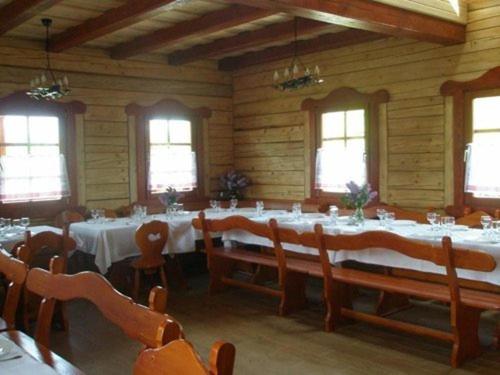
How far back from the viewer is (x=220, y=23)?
5195mm

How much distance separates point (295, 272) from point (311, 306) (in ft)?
1.35

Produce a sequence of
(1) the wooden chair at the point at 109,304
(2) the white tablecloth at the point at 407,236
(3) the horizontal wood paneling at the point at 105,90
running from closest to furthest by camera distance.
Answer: (1) the wooden chair at the point at 109,304, (2) the white tablecloth at the point at 407,236, (3) the horizontal wood paneling at the point at 105,90

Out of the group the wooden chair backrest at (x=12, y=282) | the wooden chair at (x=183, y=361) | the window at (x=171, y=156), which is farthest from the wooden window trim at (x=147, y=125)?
the wooden chair at (x=183, y=361)

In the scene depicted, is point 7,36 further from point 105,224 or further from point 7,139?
point 105,224

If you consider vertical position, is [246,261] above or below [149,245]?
below

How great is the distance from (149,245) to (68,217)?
1.45 meters

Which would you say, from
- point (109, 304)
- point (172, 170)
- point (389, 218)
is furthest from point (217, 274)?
point (109, 304)

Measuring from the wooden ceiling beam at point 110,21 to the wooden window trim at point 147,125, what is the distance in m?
1.22

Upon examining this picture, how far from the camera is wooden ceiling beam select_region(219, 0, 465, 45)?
4074 millimetres

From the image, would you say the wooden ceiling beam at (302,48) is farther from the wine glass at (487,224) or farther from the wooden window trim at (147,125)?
the wine glass at (487,224)

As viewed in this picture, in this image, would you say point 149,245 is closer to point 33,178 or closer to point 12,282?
point 33,178

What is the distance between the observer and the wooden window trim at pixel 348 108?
20.1ft

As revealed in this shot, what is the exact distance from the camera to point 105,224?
539 centimetres

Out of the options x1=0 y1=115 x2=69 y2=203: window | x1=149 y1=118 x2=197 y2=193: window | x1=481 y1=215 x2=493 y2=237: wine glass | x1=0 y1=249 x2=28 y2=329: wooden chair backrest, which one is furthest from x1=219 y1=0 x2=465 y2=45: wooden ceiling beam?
x1=0 y1=115 x2=69 y2=203: window
